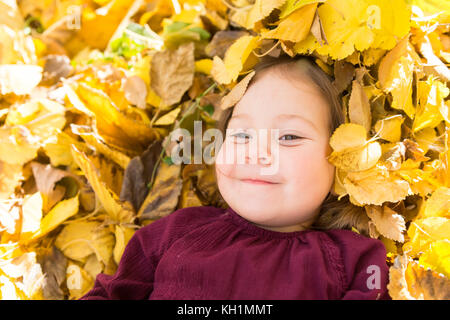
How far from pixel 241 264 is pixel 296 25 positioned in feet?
1.53

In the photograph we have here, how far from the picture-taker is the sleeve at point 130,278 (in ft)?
3.39

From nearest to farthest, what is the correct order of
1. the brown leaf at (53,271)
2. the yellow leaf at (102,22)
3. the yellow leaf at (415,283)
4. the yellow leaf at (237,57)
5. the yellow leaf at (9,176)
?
the yellow leaf at (415,283) → the yellow leaf at (237,57) → the brown leaf at (53,271) → the yellow leaf at (9,176) → the yellow leaf at (102,22)

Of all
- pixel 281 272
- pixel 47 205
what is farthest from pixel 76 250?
pixel 281 272

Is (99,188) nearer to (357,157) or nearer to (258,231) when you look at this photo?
(258,231)

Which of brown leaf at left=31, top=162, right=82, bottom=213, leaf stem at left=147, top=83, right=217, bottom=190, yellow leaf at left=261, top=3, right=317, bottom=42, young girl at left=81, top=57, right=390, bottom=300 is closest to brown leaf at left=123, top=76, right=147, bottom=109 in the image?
leaf stem at left=147, top=83, right=217, bottom=190

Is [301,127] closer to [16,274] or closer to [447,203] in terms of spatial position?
[447,203]

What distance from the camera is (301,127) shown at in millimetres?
990

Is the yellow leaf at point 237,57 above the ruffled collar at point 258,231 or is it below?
above

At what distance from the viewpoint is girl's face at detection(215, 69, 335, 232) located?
3.18 feet

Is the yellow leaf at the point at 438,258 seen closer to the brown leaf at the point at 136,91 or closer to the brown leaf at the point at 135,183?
the brown leaf at the point at 135,183

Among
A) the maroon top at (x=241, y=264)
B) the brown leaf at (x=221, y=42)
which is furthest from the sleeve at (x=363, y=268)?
the brown leaf at (x=221, y=42)

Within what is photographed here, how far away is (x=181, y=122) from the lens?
1277mm

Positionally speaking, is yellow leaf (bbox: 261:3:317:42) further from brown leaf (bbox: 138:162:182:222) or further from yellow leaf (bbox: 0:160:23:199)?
yellow leaf (bbox: 0:160:23:199)

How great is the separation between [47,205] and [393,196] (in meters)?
0.79
